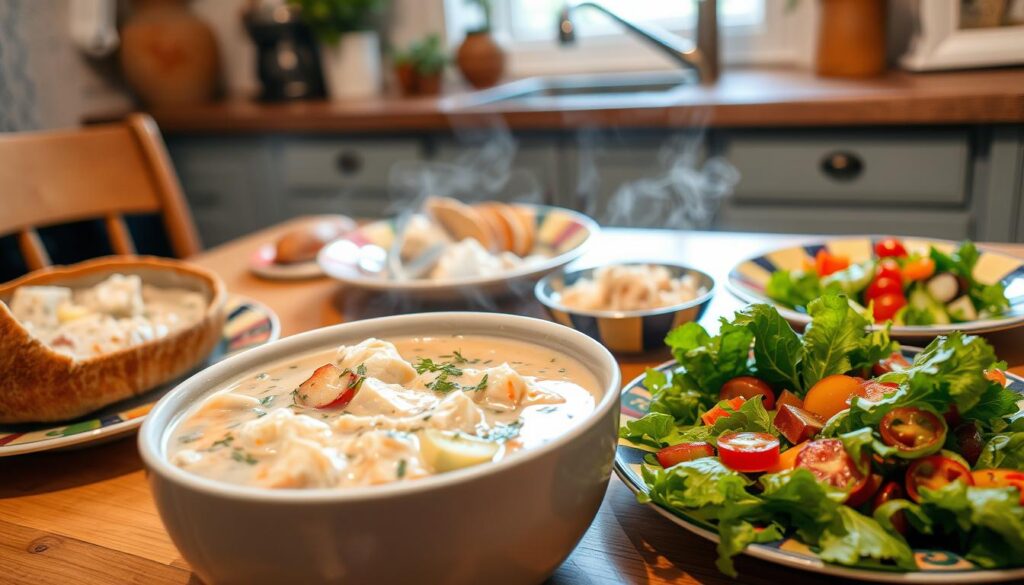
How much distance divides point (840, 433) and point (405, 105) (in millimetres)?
2554

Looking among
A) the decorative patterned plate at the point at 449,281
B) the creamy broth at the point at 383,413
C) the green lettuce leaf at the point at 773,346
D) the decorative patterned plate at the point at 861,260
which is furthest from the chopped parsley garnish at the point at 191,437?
the decorative patterned plate at the point at 861,260

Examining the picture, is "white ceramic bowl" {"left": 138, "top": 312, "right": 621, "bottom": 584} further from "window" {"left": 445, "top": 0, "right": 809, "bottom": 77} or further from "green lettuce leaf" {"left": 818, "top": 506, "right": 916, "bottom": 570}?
"window" {"left": 445, "top": 0, "right": 809, "bottom": 77}

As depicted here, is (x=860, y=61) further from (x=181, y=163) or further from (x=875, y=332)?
(x=181, y=163)

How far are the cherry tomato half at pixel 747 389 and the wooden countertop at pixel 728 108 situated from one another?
1.66 metres

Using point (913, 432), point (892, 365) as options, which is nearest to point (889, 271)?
point (892, 365)

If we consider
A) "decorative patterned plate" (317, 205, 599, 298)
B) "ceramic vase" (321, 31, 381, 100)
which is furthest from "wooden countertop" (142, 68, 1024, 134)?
"decorative patterned plate" (317, 205, 599, 298)

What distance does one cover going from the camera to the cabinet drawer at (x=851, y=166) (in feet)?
7.28

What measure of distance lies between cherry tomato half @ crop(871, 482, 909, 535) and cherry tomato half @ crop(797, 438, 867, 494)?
0.02 metres

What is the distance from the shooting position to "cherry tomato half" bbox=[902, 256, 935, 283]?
1.12 metres

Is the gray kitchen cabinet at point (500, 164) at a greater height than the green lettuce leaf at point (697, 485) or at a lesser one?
lesser

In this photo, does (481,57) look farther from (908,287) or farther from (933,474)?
(933,474)

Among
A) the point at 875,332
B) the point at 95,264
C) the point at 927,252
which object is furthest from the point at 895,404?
the point at 95,264

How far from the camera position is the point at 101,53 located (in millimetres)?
3785

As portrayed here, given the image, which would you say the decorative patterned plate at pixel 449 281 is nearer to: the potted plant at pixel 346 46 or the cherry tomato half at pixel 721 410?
the cherry tomato half at pixel 721 410
